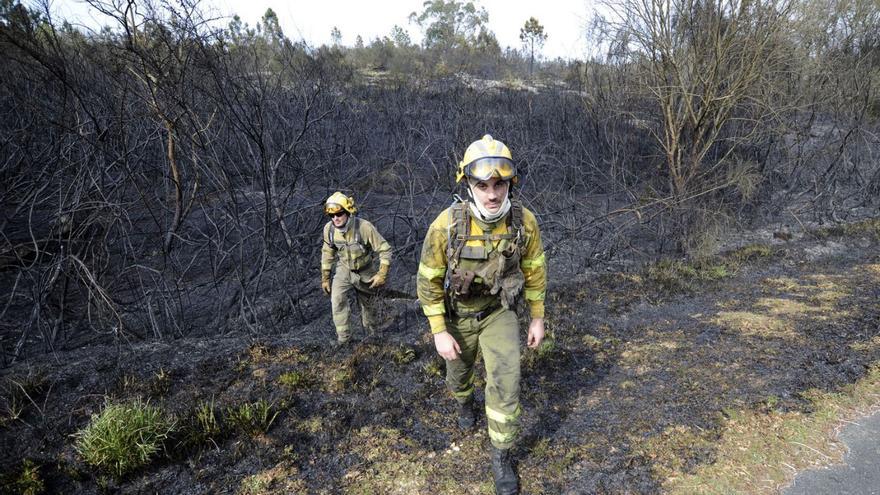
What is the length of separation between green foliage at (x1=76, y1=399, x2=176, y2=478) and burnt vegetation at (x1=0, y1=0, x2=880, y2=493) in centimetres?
7

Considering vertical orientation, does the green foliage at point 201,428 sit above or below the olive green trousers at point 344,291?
below

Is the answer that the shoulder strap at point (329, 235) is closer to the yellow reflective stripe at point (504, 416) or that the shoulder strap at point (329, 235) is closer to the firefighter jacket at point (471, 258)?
the firefighter jacket at point (471, 258)

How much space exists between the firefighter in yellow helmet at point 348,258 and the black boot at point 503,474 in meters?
2.15

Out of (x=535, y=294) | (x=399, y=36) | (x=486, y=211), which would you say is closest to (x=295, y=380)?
(x=535, y=294)

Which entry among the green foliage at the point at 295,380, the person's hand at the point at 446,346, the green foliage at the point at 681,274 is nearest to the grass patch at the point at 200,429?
the green foliage at the point at 295,380

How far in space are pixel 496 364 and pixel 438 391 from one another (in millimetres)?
1158

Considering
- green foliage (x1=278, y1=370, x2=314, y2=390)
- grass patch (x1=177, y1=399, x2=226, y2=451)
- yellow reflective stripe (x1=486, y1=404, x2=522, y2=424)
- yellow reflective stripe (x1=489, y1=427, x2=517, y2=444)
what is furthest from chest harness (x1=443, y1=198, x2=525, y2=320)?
grass patch (x1=177, y1=399, x2=226, y2=451)

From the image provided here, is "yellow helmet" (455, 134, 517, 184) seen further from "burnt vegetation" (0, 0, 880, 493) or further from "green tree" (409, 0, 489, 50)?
"green tree" (409, 0, 489, 50)

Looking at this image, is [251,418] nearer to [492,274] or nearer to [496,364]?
[496,364]

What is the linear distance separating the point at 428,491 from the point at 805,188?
11.6 meters

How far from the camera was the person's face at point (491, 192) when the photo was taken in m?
2.29

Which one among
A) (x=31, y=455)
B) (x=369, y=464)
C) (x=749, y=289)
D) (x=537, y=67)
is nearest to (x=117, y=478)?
(x=31, y=455)

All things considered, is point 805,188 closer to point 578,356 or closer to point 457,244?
point 578,356

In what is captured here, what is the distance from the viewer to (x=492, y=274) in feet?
8.15
